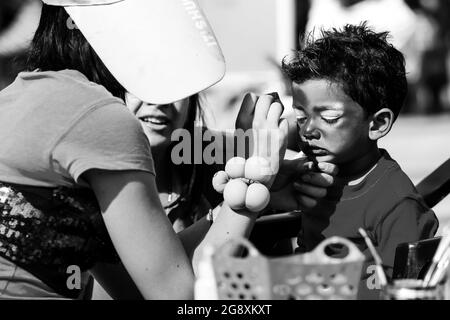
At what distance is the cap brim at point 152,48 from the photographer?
Result: 1992mm

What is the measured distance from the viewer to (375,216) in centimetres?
251

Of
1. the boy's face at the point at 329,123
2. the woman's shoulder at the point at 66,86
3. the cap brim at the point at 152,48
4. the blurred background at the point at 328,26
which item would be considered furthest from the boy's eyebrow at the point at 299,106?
the blurred background at the point at 328,26

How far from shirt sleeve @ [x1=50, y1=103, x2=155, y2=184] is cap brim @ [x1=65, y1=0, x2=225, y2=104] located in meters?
0.09

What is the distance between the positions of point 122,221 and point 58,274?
0.85 ft

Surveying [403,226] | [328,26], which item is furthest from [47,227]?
[328,26]

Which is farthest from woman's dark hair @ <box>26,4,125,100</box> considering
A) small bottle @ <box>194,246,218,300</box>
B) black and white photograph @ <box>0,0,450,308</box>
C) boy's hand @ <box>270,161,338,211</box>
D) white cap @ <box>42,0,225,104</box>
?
small bottle @ <box>194,246,218,300</box>

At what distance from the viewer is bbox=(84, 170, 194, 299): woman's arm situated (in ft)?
6.61

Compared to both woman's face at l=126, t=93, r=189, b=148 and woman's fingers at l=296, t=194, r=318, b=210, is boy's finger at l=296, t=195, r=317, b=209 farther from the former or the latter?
woman's face at l=126, t=93, r=189, b=148

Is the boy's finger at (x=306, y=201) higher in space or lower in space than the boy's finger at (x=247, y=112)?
lower

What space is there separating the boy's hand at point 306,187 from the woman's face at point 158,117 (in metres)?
0.44

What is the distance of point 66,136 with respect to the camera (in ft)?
6.62

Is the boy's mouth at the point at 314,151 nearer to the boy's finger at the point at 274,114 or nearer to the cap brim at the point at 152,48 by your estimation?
the boy's finger at the point at 274,114

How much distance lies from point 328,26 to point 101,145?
218 inches

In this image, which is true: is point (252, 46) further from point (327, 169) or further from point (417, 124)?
point (327, 169)
